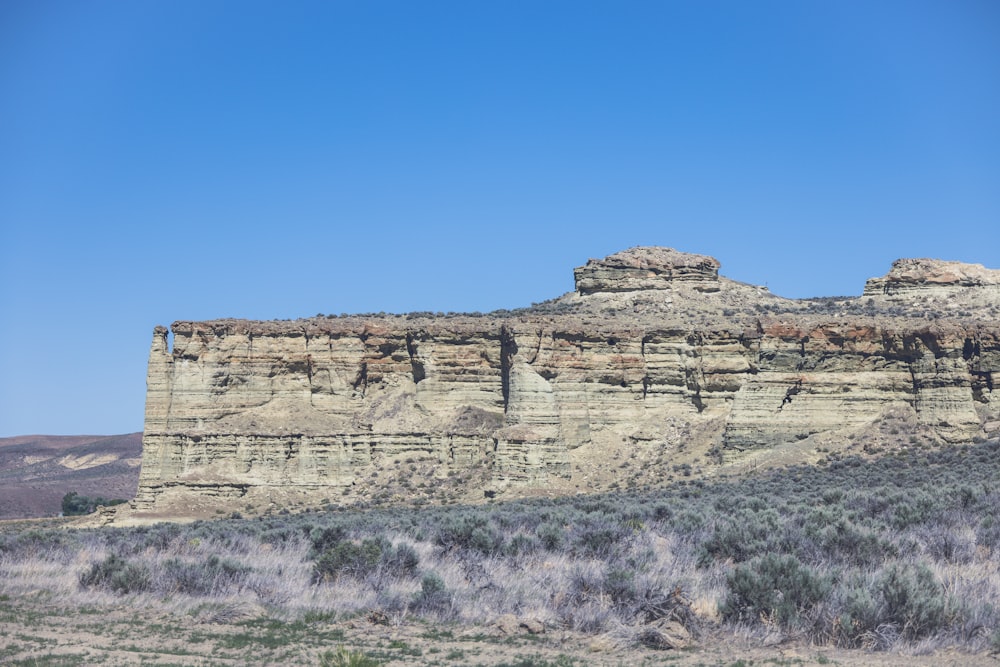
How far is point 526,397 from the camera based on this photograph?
4809 cm

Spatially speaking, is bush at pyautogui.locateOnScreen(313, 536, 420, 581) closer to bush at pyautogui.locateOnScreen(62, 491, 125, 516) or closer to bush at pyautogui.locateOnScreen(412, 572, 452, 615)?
bush at pyautogui.locateOnScreen(412, 572, 452, 615)

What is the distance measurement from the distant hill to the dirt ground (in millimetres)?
71352

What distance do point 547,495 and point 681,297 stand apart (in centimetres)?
2311

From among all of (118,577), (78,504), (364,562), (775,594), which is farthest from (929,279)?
(78,504)

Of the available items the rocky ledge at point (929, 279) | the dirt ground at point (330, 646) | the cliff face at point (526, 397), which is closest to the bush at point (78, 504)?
the cliff face at point (526, 397)

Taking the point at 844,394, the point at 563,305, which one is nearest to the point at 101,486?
the point at 563,305

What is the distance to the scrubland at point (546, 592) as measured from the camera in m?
15.4

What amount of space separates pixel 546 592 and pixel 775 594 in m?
3.79

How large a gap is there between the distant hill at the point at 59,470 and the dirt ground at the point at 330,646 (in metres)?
71.4

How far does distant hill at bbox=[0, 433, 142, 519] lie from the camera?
91812 mm

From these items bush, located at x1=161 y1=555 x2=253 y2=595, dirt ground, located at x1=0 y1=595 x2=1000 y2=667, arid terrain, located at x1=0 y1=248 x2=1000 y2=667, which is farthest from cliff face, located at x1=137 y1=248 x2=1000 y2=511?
dirt ground, located at x1=0 y1=595 x2=1000 y2=667

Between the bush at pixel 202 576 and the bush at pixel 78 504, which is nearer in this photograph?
the bush at pixel 202 576

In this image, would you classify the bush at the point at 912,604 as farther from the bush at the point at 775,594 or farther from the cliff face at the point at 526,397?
the cliff face at the point at 526,397

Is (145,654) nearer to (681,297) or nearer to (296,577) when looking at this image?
(296,577)
